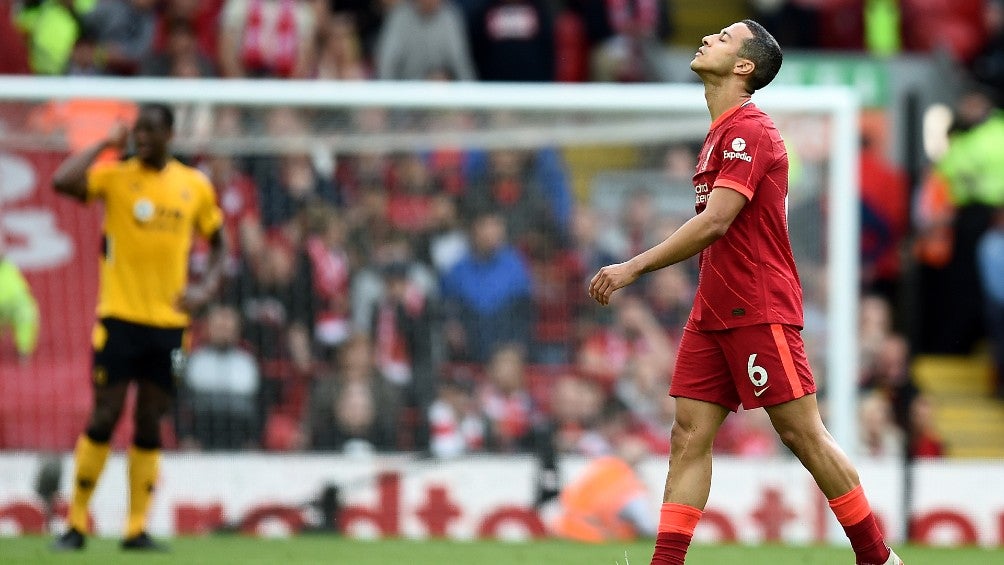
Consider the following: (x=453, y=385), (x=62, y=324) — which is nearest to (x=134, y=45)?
(x=62, y=324)

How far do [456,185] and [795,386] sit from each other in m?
5.83

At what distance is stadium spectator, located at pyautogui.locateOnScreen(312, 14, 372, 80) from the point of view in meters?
13.7

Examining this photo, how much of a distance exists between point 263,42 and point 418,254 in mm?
2651

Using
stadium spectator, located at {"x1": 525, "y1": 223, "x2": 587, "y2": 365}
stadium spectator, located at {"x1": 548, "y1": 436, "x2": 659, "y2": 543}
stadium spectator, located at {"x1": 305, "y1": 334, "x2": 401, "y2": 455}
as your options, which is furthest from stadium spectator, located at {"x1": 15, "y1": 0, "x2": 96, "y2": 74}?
stadium spectator, located at {"x1": 548, "y1": 436, "x2": 659, "y2": 543}

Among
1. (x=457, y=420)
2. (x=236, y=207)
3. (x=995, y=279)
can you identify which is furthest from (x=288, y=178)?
(x=995, y=279)

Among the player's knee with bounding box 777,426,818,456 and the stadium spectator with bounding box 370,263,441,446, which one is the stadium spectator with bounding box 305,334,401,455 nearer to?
the stadium spectator with bounding box 370,263,441,446

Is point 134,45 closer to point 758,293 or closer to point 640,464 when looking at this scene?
point 640,464

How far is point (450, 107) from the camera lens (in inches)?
467

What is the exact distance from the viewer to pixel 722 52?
6707 mm

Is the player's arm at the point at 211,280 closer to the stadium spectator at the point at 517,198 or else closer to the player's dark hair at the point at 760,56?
the stadium spectator at the point at 517,198

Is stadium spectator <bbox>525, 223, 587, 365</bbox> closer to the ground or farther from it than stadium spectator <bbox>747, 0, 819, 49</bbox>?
closer to the ground

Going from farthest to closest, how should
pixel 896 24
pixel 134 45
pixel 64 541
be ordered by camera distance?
pixel 896 24, pixel 134 45, pixel 64 541

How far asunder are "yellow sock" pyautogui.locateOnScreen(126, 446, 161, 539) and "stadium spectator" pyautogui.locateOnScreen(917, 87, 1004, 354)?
8.11 meters

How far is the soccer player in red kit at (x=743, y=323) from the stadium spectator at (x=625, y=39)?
8708mm
